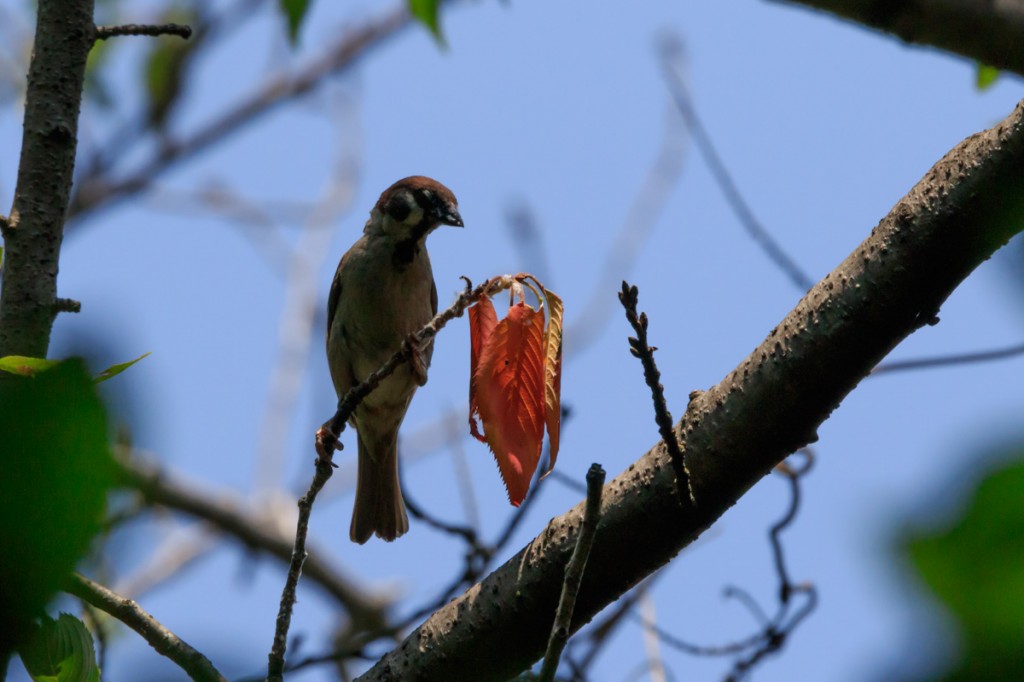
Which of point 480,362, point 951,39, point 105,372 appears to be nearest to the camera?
point 105,372

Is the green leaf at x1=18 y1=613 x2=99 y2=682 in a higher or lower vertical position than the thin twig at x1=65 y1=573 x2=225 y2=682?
lower

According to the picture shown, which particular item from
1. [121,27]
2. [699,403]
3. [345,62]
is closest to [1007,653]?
[699,403]

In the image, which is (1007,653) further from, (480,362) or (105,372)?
(480,362)

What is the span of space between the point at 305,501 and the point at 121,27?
1382 mm

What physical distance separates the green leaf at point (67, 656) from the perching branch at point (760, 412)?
0.74 m

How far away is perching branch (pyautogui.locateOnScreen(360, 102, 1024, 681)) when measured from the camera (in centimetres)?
217

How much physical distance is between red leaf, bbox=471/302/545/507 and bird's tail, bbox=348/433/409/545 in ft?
9.81

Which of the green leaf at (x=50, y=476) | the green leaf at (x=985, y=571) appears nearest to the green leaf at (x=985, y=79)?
the green leaf at (x=985, y=571)

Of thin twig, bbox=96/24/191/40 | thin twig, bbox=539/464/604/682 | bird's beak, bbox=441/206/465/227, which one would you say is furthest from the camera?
bird's beak, bbox=441/206/465/227

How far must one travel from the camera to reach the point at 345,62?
1123 centimetres

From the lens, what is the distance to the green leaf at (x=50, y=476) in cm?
60

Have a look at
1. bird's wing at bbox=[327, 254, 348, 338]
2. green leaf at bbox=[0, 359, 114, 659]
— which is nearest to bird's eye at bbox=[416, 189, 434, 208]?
bird's wing at bbox=[327, 254, 348, 338]

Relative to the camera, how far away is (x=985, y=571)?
56 cm

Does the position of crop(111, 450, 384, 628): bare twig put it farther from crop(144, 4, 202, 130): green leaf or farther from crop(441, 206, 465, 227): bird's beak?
crop(441, 206, 465, 227): bird's beak
